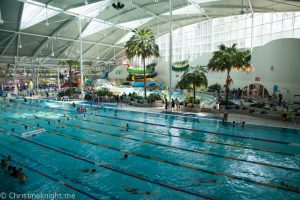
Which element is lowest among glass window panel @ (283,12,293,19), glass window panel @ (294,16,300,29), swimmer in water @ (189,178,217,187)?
swimmer in water @ (189,178,217,187)

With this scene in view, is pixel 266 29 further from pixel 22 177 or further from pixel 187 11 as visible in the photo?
pixel 22 177

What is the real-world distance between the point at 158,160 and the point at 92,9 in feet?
85.7

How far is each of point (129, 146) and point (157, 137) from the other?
2.24 m

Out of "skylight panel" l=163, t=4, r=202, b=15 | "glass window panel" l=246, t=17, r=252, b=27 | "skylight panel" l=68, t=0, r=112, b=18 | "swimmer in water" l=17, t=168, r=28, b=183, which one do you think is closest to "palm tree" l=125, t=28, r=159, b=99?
"skylight panel" l=68, t=0, r=112, b=18

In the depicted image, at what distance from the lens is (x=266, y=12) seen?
92.2ft

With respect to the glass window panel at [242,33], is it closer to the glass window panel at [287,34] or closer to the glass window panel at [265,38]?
the glass window panel at [265,38]

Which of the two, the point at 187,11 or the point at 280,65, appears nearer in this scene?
the point at 280,65

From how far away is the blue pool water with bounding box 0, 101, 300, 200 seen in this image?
24.0 ft

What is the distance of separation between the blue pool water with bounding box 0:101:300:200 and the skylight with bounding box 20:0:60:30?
1692 centimetres

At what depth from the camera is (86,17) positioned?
103 ft

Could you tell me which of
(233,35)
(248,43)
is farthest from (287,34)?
(233,35)

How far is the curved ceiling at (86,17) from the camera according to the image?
26188 millimetres

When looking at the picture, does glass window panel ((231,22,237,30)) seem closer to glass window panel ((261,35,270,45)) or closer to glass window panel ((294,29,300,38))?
glass window panel ((261,35,270,45))

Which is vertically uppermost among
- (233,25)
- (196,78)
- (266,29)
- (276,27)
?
(233,25)
